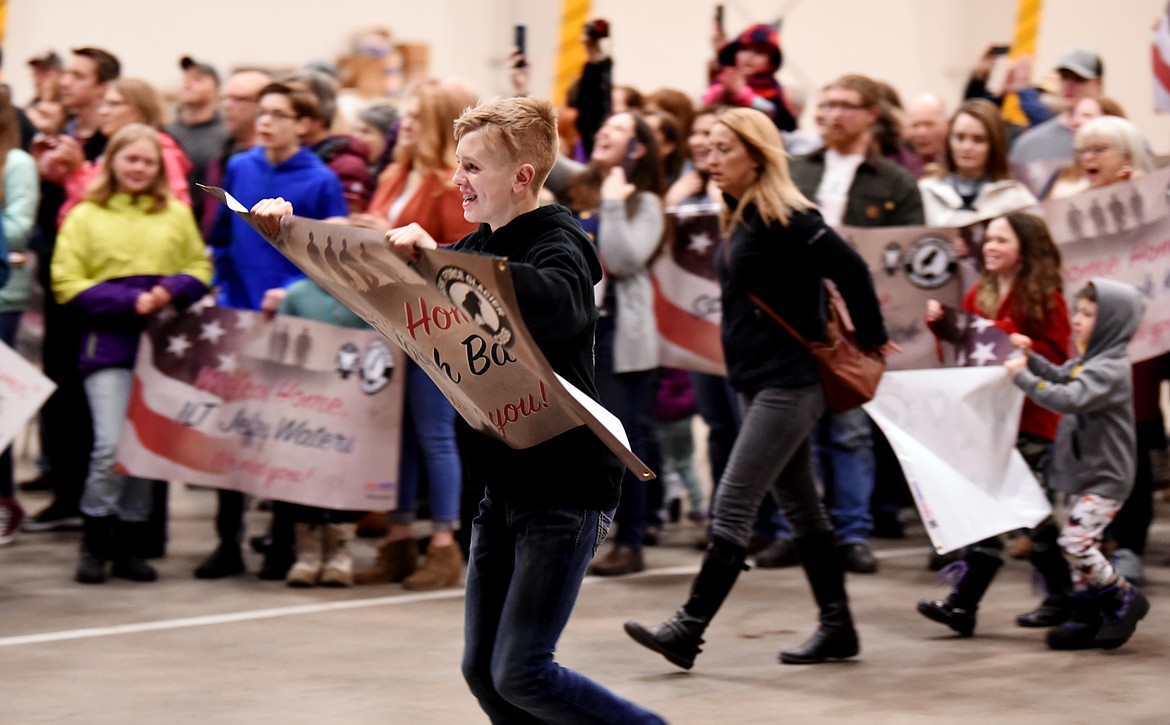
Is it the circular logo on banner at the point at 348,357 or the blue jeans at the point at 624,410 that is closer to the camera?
the circular logo on banner at the point at 348,357

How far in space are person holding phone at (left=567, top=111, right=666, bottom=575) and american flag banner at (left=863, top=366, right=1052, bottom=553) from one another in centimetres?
155

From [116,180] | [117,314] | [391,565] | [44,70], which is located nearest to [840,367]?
[391,565]

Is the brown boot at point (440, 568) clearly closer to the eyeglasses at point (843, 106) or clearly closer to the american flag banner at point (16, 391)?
the american flag banner at point (16, 391)

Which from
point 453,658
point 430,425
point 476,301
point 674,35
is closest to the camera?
point 476,301

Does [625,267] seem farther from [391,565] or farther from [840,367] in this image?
[840,367]

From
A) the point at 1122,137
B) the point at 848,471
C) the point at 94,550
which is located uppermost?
the point at 1122,137

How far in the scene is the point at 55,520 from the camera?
8359mm

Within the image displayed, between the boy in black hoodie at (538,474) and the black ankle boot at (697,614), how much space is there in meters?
1.85

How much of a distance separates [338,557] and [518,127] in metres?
3.90

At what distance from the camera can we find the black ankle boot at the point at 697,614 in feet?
18.4

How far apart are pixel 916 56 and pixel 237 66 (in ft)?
24.1

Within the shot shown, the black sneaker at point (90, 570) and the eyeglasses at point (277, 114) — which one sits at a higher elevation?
the eyeglasses at point (277, 114)

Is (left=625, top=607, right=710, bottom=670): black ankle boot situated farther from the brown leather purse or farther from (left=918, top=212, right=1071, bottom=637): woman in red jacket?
(left=918, top=212, right=1071, bottom=637): woman in red jacket

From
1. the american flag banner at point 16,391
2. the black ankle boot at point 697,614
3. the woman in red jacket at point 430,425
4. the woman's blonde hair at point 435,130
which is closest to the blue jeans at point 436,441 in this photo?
the woman in red jacket at point 430,425
